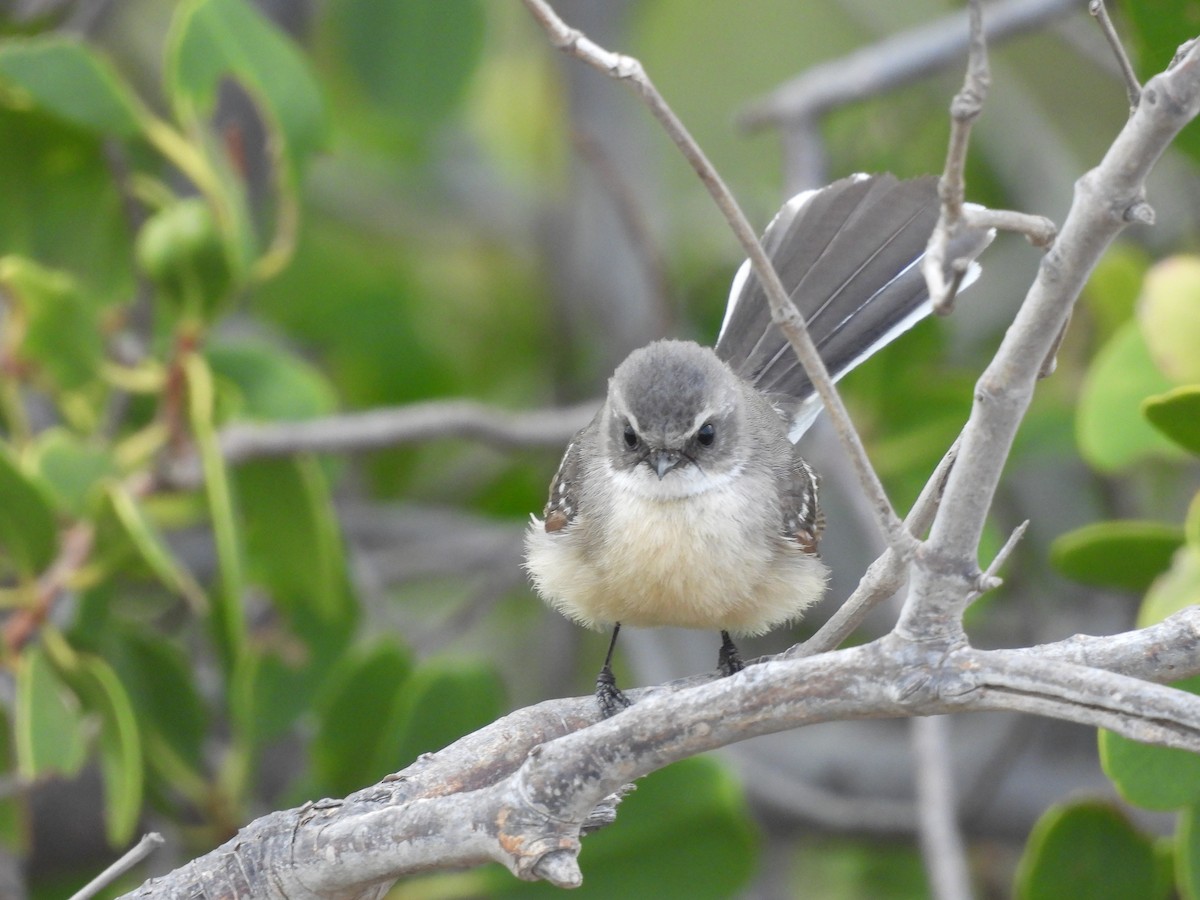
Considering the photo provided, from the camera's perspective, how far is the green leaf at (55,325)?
3439 millimetres

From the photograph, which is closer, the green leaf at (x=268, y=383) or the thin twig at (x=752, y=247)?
the thin twig at (x=752, y=247)

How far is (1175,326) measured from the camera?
313 cm

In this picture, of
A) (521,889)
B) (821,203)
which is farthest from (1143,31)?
(521,889)

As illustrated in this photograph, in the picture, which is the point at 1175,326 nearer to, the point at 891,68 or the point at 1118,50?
the point at 1118,50

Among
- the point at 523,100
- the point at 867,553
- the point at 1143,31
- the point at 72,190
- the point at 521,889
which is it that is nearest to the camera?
the point at 1143,31

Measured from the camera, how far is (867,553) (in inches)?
208

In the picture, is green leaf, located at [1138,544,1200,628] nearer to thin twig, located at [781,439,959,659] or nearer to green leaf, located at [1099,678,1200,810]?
green leaf, located at [1099,678,1200,810]

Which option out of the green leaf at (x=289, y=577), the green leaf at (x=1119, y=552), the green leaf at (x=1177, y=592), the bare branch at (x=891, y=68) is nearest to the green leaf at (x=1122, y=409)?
the green leaf at (x=1119, y=552)

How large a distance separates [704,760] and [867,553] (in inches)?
75.1

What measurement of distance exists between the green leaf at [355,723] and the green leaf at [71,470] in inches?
32.8

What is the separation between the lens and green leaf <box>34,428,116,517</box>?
3.30m

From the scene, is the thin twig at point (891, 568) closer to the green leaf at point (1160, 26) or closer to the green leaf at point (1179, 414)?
the green leaf at point (1179, 414)

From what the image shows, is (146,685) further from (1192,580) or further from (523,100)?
(523,100)

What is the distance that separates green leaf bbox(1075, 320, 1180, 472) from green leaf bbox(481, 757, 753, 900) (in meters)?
1.25
